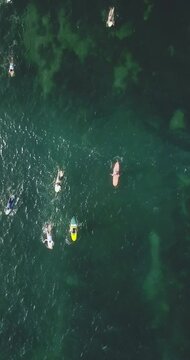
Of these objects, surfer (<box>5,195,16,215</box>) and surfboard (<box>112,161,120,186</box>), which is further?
surfer (<box>5,195,16,215</box>)

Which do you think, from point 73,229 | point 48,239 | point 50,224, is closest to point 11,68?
point 50,224

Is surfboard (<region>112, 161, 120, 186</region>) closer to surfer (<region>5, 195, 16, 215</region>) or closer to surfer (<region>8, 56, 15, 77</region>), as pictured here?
surfer (<region>5, 195, 16, 215</region>)

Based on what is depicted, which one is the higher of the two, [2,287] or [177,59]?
[177,59]

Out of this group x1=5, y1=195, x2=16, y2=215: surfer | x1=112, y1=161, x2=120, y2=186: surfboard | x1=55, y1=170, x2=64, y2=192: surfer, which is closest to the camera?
x1=112, y1=161, x2=120, y2=186: surfboard

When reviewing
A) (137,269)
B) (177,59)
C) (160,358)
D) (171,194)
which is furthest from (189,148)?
(160,358)

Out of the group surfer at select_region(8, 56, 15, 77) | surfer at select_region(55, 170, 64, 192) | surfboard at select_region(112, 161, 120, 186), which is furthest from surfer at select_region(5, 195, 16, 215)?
surfer at select_region(8, 56, 15, 77)

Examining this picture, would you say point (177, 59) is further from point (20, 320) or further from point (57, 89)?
point (20, 320)

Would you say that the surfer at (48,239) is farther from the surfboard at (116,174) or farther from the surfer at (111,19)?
the surfer at (111,19)

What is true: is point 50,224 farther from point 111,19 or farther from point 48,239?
point 111,19
